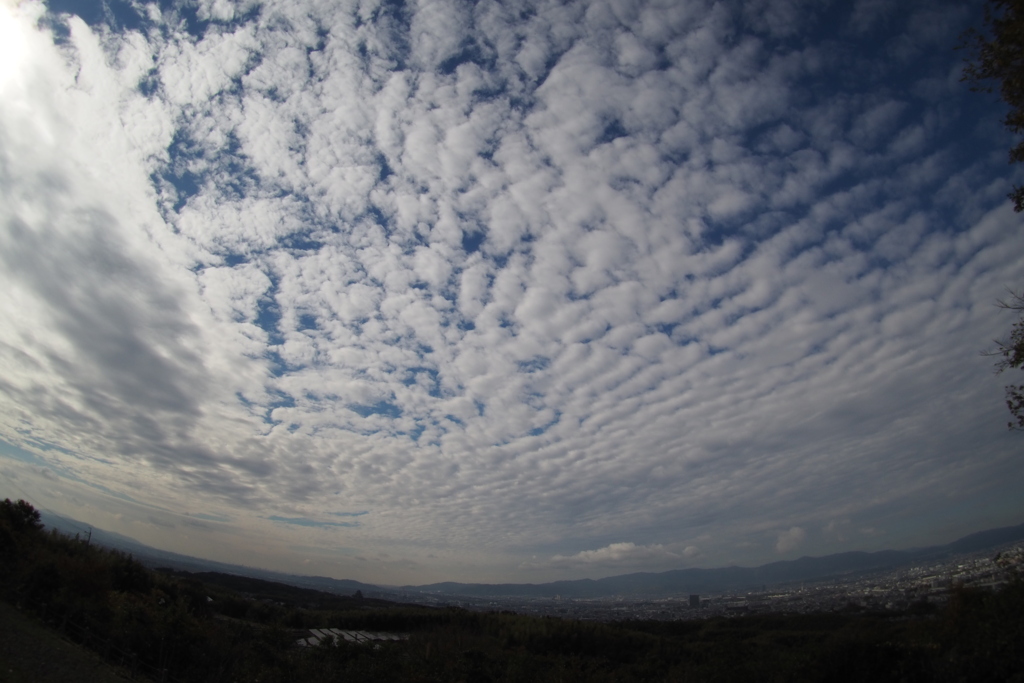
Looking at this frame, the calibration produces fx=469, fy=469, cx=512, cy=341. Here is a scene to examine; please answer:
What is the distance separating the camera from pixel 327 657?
18859 mm

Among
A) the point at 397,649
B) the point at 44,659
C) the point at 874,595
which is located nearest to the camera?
the point at 44,659

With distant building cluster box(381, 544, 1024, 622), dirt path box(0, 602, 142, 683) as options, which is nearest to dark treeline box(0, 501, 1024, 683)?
dirt path box(0, 602, 142, 683)

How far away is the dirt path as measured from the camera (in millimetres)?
13594

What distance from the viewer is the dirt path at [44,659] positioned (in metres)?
13.6

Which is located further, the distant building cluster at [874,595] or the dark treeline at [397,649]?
the distant building cluster at [874,595]

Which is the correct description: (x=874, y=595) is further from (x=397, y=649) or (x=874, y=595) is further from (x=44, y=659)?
(x=44, y=659)

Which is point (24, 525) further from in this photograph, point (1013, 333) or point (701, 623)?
point (701, 623)

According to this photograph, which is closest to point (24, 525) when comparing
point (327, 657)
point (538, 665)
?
point (327, 657)

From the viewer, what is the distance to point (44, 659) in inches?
590

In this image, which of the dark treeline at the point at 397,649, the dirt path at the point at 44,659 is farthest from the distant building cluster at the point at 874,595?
the dirt path at the point at 44,659

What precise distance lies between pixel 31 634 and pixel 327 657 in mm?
10597

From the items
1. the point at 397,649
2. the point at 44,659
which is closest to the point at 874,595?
the point at 397,649

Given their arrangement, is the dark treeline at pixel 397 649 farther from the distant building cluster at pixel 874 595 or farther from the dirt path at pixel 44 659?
the distant building cluster at pixel 874 595

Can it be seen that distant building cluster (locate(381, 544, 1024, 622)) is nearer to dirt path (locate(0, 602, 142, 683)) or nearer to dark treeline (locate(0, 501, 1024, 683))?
dark treeline (locate(0, 501, 1024, 683))
